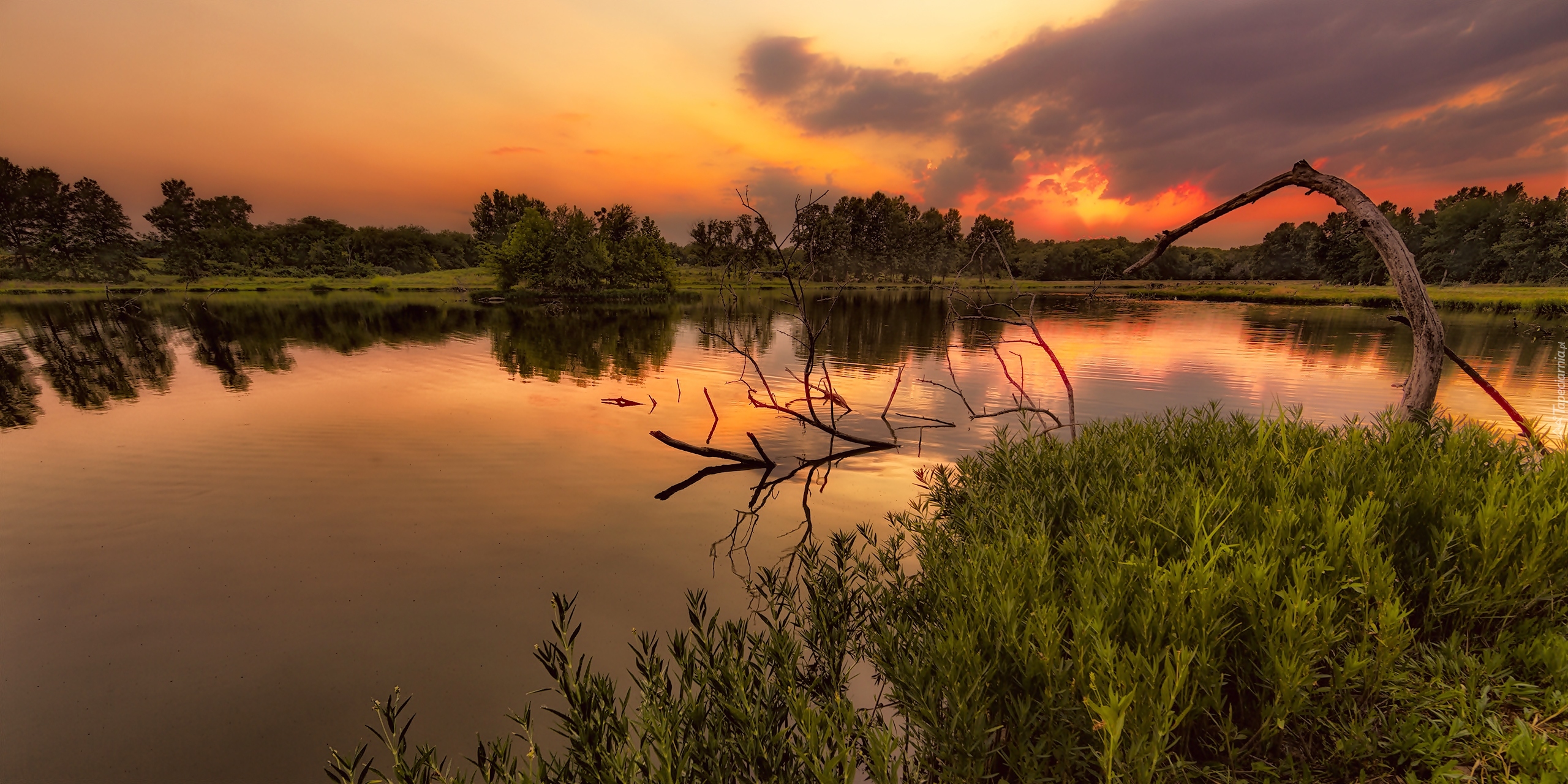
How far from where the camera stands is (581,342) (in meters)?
35.2

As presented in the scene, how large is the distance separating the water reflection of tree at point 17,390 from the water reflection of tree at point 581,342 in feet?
45.6

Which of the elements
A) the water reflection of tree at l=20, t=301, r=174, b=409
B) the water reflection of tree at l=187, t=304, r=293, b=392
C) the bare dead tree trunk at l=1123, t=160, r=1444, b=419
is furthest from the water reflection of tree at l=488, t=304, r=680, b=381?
the bare dead tree trunk at l=1123, t=160, r=1444, b=419

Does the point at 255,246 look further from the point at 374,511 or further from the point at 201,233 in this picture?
the point at 374,511

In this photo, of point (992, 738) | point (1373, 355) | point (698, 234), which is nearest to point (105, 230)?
point (698, 234)

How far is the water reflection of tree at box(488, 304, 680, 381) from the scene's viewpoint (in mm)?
25625

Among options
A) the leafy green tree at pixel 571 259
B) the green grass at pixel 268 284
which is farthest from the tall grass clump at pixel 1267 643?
the green grass at pixel 268 284

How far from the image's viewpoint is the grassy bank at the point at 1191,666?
2771mm

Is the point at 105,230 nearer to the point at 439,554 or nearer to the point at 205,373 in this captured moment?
the point at 205,373

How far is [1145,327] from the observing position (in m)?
44.2

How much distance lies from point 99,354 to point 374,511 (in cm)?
3562

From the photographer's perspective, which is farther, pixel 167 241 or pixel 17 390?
pixel 167 241

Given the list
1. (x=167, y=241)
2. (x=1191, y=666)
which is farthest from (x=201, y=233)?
(x=1191, y=666)

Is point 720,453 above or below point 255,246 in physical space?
below

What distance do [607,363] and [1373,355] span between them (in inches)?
1670
